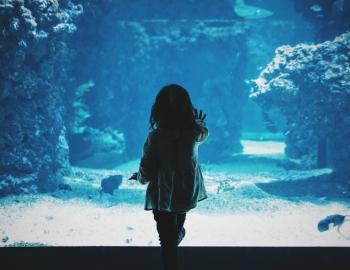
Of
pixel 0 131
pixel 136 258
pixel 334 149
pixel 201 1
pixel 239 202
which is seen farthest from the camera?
pixel 201 1

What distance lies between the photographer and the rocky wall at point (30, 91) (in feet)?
27.0

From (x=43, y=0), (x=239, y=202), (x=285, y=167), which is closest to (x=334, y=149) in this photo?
(x=285, y=167)

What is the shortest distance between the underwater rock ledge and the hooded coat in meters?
11.1

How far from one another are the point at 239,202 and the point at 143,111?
11.5 m

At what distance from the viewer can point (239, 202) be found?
9461mm

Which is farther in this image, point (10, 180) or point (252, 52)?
point (252, 52)

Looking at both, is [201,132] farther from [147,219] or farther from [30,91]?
[30,91]

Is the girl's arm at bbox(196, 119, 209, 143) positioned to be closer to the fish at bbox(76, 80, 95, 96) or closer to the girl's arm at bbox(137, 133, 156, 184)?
the girl's arm at bbox(137, 133, 156, 184)

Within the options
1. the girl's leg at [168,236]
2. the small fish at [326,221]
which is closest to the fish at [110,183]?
the small fish at [326,221]

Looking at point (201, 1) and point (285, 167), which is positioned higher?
point (201, 1)

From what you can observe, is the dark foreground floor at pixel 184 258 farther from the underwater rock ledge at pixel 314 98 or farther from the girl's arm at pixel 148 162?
the underwater rock ledge at pixel 314 98

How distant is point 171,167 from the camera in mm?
2104

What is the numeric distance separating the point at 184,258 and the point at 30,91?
822 centimetres

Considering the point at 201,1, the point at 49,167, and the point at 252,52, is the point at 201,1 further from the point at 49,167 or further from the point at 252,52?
the point at 252,52
